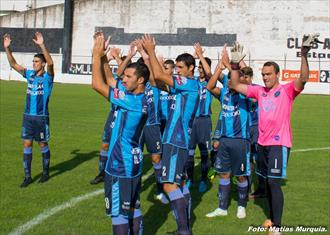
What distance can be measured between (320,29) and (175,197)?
43.8 meters

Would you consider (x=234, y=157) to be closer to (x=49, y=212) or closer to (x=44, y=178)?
(x=49, y=212)

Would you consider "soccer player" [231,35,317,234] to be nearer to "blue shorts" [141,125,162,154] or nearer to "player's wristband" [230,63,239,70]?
"player's wristband" [230,63,239,70]

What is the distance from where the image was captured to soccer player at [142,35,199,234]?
6055 millimetres

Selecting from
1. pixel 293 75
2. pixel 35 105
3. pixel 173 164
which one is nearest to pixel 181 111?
pixel 173 164

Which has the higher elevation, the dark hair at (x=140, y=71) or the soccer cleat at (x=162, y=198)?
the dark hair at (x=140, y=71)

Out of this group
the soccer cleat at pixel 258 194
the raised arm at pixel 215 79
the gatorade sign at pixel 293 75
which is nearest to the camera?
the raised arm at pixel 215 79

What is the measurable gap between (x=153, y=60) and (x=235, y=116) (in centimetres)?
229

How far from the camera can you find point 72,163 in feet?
35.9

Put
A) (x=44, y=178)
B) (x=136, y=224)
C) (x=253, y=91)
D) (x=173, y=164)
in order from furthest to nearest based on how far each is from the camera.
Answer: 1. (x=44, y=178)
2. (x=253, y=91)
3. (x=173, y=164)
4. (x=136, y=224)

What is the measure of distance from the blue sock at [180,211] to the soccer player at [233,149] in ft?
4.56

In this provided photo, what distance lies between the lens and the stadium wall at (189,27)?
151 ft

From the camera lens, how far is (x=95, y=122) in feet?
59.9

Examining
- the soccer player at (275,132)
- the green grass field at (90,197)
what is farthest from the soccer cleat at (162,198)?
the soccer player at (275,132)

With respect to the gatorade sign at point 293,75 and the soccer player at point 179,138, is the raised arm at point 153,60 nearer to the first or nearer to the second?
the soccer player at point 179,138
